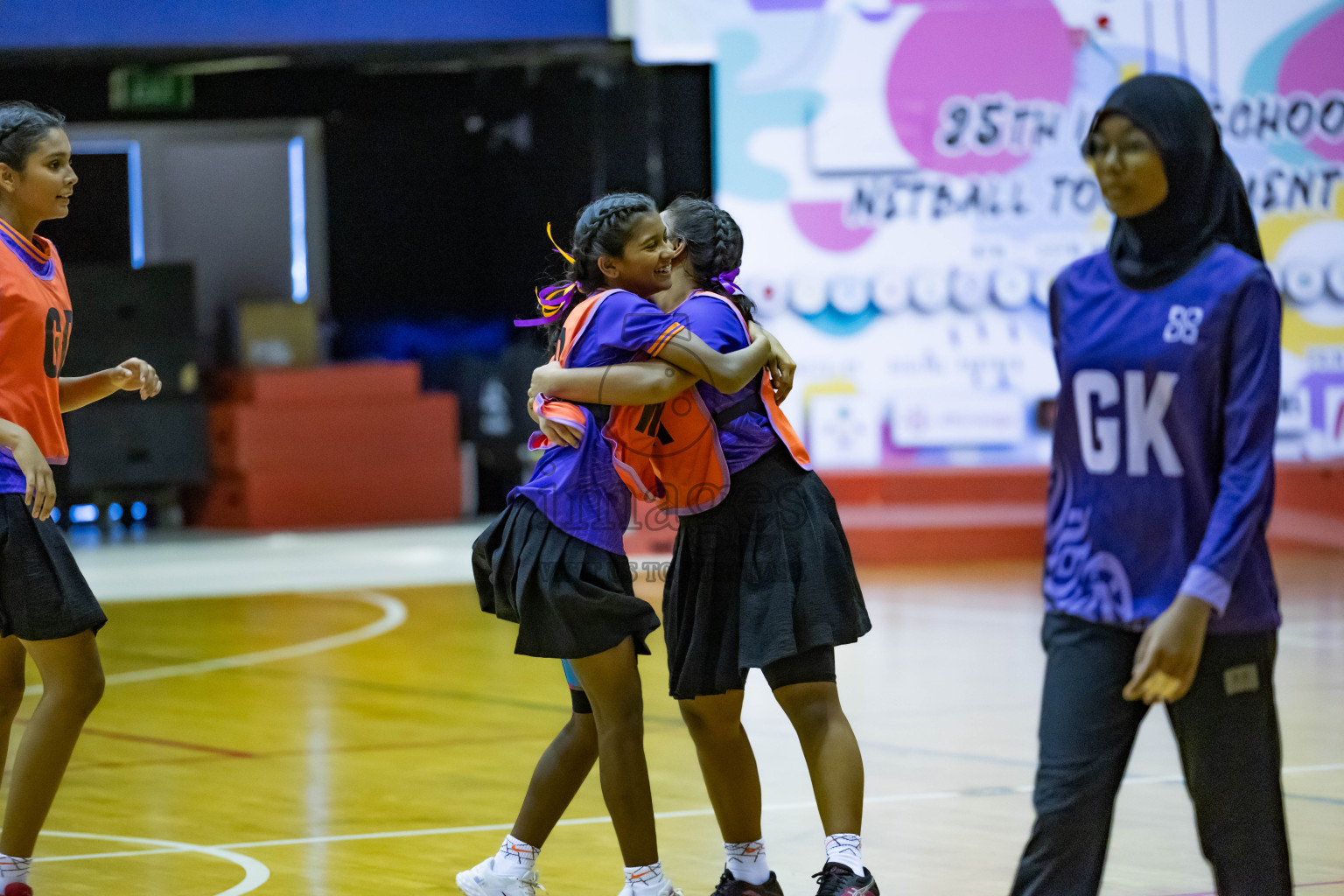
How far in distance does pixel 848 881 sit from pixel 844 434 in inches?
321

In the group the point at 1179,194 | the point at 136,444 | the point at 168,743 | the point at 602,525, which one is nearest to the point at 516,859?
the point at 602,525

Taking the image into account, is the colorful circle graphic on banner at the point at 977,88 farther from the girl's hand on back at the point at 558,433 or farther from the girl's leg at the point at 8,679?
the girl's leg at the point at 8,679

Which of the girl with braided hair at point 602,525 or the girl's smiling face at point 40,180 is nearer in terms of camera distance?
the girl with braided hair at point 602,525

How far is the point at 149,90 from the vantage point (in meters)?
14.5

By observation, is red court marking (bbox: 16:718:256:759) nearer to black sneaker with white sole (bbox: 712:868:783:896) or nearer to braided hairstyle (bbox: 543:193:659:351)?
black sneaker with white sole (bbox: 712:868:783:896)

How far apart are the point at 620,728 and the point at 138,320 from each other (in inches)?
427

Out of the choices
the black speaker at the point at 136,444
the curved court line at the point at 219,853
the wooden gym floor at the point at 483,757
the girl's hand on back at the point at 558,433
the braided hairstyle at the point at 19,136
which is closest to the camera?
the girl's hand on back at the point at 558,433

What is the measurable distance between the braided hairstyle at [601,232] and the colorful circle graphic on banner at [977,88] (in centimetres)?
814

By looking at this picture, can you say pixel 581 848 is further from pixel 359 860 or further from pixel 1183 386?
pixel 1183 386

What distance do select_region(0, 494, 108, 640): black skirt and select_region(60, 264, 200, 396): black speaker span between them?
9.85m

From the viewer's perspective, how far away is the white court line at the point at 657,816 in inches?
182

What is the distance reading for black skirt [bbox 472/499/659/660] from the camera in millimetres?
3594

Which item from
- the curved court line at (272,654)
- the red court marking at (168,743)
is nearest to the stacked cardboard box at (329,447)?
the curved court line at (272,654)

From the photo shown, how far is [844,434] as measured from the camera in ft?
38.1
